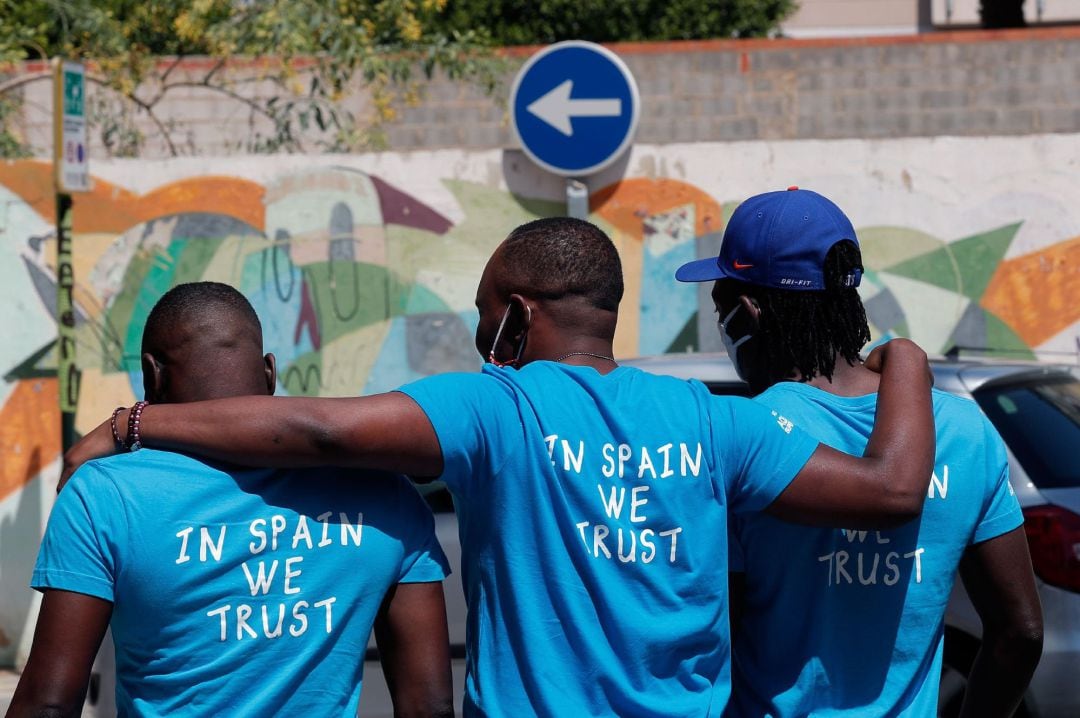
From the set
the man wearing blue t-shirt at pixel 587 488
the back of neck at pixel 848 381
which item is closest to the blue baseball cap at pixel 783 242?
Result: the back of neck at pixel 848 381

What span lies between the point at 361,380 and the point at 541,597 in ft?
17.5

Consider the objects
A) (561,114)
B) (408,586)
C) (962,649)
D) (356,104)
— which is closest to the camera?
(408,586)

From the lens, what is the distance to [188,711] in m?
2.04

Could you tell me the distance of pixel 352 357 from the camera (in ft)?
24.0

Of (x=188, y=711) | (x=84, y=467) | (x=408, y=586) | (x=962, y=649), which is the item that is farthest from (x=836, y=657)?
(x=962, y=649)

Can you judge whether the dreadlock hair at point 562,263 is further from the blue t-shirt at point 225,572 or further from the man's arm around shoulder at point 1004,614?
the man's arm around shoulder at point 1004,614

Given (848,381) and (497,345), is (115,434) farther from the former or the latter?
(848,381)

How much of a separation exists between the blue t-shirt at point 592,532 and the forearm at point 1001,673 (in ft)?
1.78

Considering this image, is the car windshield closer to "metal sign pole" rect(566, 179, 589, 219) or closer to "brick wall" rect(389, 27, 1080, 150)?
"metal sign pole" rect(566, 179, 589, 219)

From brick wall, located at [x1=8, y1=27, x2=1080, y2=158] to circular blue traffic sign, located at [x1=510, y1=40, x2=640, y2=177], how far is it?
3.63ft

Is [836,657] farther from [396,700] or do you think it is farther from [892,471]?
[396,700]

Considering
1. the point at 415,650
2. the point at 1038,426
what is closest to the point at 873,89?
the point at 1038,426

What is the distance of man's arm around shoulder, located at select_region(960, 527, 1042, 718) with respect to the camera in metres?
2.29

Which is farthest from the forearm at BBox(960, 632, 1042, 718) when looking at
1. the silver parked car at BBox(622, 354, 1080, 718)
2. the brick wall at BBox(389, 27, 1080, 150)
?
the brick wall at BBox(389, 27, 1080, 150)
